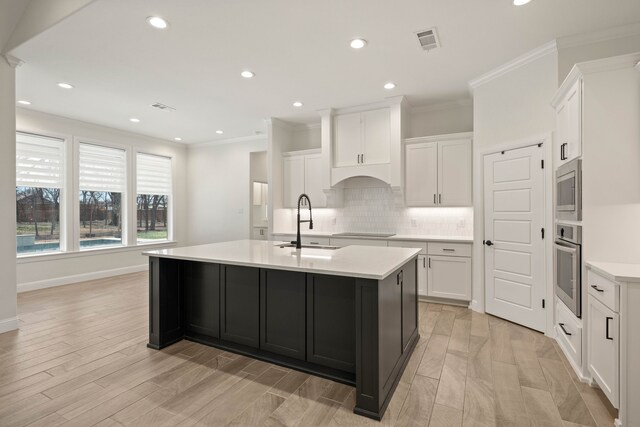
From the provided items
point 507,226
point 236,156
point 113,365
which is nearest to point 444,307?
point 507,226

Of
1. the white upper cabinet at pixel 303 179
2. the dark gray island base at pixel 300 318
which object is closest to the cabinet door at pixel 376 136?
the white upper cabinet at pixel 303 179

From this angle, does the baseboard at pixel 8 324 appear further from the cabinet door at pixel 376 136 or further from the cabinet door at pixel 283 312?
the cabinet door at pixel 376 136

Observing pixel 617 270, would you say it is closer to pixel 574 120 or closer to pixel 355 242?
pixel 574 120

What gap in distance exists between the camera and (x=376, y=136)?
5.00 meters

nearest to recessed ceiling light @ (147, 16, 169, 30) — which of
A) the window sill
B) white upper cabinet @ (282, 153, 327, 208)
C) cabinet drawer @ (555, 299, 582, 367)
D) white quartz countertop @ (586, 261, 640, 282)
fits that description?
white upper cabinet @ (282, 153, 327, 208)

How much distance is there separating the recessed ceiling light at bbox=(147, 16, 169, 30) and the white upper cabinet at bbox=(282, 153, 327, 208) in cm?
311

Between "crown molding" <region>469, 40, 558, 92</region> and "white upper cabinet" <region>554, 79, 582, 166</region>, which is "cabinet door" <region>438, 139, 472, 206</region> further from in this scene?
"white upper cabinet" <region>554, 79, 582, 166</region>

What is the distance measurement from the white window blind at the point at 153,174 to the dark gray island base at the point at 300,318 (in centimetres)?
470

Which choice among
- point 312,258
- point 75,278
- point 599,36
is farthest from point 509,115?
point 75,278

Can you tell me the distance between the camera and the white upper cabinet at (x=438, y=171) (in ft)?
14.9

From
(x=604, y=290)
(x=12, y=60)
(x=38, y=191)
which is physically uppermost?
(x=12, y=60)

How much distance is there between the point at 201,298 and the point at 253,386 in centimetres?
110

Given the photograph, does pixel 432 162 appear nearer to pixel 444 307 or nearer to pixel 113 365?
pixel 444 307

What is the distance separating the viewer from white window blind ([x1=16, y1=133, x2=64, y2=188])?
5.19 meters
